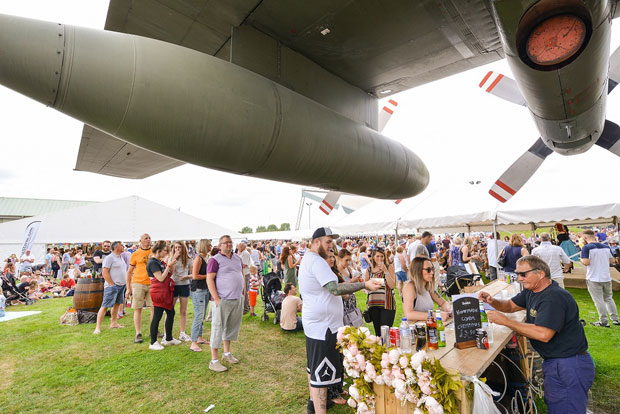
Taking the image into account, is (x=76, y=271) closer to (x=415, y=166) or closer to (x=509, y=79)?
(x=415, y=166)

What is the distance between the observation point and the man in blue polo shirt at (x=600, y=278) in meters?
5.95

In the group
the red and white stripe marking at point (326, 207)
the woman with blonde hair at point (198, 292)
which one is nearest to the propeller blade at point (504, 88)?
the red and white stripe marking at point (326, 207)

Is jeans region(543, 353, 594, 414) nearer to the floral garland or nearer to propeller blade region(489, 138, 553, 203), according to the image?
the floral garland

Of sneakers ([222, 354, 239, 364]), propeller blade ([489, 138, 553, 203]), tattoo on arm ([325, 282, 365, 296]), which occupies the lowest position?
sneakers ([222, 354, 239, 364])

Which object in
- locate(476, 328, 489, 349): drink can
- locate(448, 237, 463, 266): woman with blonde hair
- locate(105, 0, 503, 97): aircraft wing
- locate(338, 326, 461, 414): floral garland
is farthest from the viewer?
locate(448, 237, 463, 266): woman with blonde hair

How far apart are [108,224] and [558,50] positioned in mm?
13360

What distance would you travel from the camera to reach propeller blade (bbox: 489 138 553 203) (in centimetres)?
525

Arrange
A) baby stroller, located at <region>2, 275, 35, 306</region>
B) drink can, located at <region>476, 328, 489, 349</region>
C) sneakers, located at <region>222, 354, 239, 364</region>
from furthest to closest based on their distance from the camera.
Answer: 1. baby stroller, located at <region>2, 275, 35, 306</region>
2. sneakers, located at <region>222, 354, 239, 364</region>
3. drink can, located at <region>476, 328, 489, 349</region>

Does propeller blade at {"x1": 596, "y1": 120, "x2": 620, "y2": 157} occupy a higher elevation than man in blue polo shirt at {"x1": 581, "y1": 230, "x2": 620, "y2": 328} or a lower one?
higher

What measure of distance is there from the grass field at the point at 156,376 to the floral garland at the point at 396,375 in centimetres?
120

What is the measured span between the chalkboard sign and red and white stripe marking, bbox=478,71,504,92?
4516mm

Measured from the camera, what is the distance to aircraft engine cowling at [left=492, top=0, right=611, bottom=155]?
161 cm

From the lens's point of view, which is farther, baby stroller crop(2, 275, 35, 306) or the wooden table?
baby stroller crop(2, 275, 35, 306)

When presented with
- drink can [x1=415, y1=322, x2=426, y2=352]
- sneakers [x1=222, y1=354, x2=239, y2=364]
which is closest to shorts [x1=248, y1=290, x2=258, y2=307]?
sneakers [x1=222, y1=354, x2=239, y2=364]
